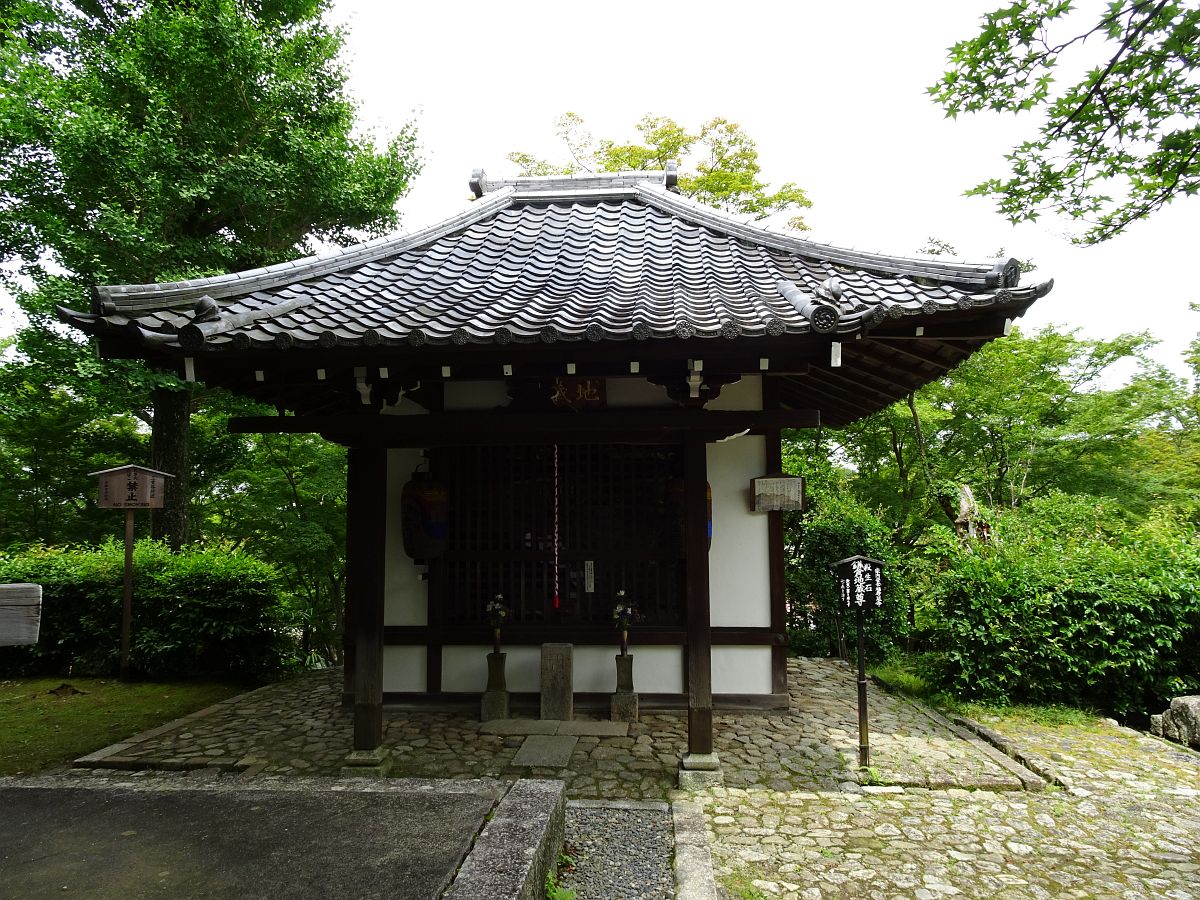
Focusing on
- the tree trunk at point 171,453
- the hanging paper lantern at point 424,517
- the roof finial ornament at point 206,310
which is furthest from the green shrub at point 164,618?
the roof finial ornament at point 206,310

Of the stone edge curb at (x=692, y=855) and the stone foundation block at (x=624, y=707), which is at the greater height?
the stone foundation block at (x=624, y=707)

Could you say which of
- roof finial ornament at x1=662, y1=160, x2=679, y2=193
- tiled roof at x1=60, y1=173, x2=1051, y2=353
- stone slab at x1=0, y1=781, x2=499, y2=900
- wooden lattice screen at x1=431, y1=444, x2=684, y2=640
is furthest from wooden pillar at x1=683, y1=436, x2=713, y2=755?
roof finial ornament at x1=662, y1=160, x2=679, y2=193

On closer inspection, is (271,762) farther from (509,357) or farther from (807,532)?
(807,532)

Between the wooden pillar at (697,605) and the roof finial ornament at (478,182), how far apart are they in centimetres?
561

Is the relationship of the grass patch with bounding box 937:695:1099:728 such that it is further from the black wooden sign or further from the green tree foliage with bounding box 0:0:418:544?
the green tree foliage with bounding box 0:0:418:544

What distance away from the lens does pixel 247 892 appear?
279 centimetres

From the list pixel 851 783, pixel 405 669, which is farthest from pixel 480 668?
pixel 851 783

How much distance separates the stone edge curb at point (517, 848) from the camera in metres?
2.75

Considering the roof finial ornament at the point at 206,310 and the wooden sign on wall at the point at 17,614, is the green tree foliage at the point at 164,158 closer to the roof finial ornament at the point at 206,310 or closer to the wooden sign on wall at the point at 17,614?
the roof finial ornament at the point at 206,310

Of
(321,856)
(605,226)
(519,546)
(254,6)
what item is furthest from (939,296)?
(254,6)

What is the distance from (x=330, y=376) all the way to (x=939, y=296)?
4800mm

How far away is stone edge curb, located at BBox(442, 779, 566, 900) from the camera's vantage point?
108 inches

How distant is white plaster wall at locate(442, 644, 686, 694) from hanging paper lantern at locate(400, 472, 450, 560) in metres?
1.17

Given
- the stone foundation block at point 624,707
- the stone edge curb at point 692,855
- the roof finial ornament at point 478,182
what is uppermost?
the roof finial ornament at point 478,182
